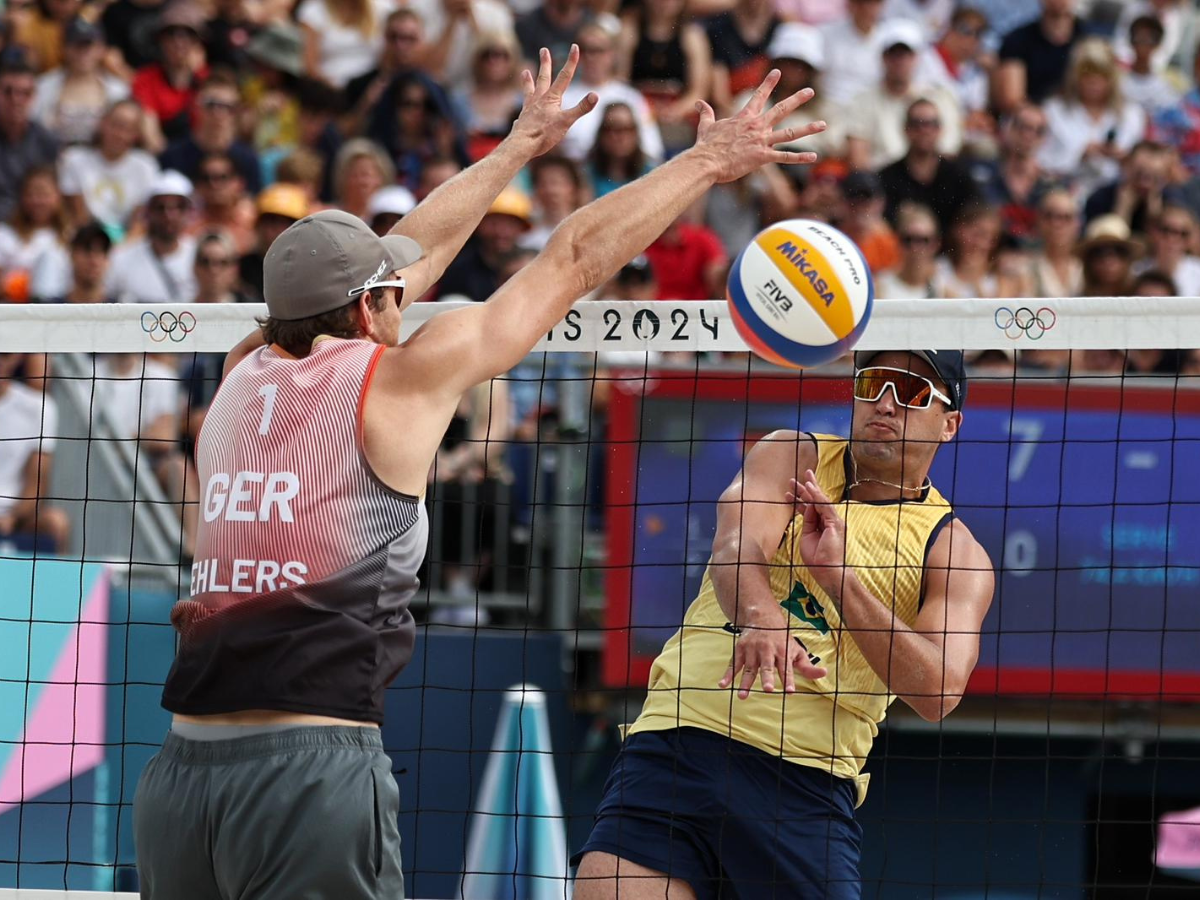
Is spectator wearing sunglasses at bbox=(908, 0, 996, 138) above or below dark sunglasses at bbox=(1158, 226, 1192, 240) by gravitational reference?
above

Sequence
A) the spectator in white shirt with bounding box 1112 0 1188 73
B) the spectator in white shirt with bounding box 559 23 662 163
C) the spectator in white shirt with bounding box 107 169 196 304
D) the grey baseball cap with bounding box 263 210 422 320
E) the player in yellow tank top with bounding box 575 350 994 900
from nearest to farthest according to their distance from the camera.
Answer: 1. the grey baseball cap with bounding box 263 210 422 320
2. the player in yellow tank top with bounding box 575 350 994 900
3. the spectator in white shirt with bounding box 107 169 196 304
4. the spectator in white shirt with bounding box 559 23 662 163
5. the spectator in white shirt with bounding box 1112 0 1188 73

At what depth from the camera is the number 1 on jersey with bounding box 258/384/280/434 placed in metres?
3.99

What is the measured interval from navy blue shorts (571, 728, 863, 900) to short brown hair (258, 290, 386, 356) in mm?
1521

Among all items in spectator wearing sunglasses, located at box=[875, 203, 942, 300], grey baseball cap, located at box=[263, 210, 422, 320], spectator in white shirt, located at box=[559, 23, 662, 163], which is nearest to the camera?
grey baseball cap, located at box=[263, 210, 422, 320]

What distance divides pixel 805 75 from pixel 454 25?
2292 millimetres

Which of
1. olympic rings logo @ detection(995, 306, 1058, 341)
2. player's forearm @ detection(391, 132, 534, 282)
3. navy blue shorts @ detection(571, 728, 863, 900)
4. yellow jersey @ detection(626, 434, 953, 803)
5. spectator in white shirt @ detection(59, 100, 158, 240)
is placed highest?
spectator in white shirt @ detection(59, 100, 158, 240)

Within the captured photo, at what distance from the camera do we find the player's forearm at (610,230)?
417 centimetres

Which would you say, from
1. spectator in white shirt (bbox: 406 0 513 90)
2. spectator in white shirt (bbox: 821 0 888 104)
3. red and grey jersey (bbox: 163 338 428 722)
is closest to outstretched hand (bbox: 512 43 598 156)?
red and grey jersey (bbox: 163 338 428 722)

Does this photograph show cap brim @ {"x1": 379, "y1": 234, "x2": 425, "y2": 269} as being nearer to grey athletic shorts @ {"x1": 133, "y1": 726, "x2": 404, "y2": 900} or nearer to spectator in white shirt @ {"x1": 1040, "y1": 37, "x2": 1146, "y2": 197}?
grey athletic shorts @ {"x1": 133, "y1": 726, "x2": 404, "y2": 900}

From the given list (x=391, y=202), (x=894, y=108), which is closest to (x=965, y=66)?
(x=894, y=108)

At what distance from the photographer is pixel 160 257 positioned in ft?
32.5

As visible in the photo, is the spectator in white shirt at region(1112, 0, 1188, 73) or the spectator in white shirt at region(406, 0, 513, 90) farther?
the spectator in white shirt at region(1112, 0, 1188, 73)

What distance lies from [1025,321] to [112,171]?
711cm

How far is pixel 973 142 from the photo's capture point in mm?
10984
